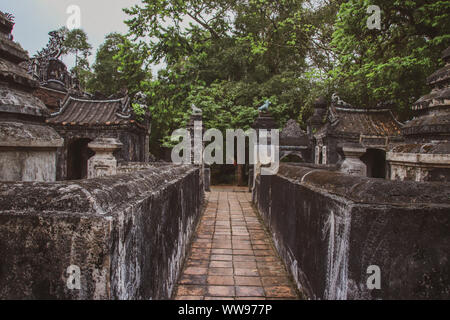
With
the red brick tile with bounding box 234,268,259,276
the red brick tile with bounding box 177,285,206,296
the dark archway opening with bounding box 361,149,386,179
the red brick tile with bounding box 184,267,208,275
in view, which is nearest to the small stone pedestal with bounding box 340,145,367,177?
the red brick tile with bounding box 234,268,259,276

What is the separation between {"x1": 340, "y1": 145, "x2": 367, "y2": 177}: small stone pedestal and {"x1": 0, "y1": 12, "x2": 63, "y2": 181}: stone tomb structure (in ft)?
14.8

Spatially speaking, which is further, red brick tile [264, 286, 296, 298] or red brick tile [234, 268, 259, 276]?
red brick tile [234, 268, 259, 276]

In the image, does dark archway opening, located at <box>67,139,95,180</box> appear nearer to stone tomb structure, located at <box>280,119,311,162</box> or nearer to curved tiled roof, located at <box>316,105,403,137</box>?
stone tomb structure, located at <box>280,119,311,162</box>

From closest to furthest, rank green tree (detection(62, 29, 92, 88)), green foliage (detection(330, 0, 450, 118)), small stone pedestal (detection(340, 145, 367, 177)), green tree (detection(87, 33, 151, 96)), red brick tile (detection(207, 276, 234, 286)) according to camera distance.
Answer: red brick tile (detection(207, 276, 234, 286)) → small stone pedestal (detection(340, 145, 367, 177)) → green foliage (detection(330, 0, 450, 118)) → green tree (detection(87, 33, 151, 96)) → green tree (detection(62, 29, 92, 88))

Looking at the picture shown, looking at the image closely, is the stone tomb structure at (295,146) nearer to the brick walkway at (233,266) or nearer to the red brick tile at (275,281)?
the brick walkway at (233,266)

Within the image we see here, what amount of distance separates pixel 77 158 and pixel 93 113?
2005 mm

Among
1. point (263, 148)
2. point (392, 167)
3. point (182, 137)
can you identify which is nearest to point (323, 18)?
point (263, 148)

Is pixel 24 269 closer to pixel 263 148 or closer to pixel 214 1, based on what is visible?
pixel 263 148

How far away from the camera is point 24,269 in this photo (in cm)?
125

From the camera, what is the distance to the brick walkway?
295cm

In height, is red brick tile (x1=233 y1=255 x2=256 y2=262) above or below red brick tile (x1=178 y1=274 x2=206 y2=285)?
below

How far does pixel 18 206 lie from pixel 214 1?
561 inches

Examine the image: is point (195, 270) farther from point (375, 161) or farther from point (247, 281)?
point (375, 161)

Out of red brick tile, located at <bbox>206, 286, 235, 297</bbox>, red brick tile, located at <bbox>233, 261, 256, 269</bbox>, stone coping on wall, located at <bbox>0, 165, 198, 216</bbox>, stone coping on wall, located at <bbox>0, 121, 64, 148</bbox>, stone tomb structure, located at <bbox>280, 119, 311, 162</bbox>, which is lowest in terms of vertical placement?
red brick tile, located at <bbox>206, 286, 235, 297</bbox>
